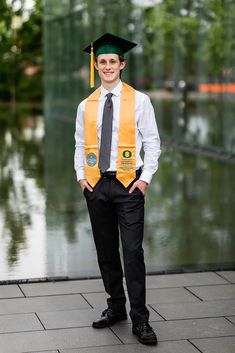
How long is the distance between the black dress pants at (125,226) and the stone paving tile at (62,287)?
1045 mm

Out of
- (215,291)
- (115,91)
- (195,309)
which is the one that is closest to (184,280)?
(215,291)

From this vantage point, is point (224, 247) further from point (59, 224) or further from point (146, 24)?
point (146, 24)

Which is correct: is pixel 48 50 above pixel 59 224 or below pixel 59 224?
above

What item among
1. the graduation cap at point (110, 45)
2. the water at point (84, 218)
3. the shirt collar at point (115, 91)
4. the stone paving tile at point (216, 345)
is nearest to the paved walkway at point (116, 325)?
the stone paving tile at point (216, 345)

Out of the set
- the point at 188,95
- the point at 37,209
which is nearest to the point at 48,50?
the point at 188,95

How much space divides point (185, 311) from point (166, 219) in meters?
4.02

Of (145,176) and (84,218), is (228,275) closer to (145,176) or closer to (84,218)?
(145,176)

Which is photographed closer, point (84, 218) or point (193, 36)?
point (84, 218)

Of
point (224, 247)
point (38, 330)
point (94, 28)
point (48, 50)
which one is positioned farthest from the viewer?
point (48, 50)

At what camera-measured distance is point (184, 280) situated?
7.24m

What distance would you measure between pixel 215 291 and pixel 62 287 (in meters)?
1.15

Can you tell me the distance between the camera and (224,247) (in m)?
8.65

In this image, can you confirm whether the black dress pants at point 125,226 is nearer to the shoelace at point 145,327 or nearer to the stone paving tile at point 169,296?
the shoelace at point 145,327

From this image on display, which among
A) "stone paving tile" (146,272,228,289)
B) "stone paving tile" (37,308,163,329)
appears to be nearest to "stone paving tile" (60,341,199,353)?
"stone paving tile" (37,308,163,329)
